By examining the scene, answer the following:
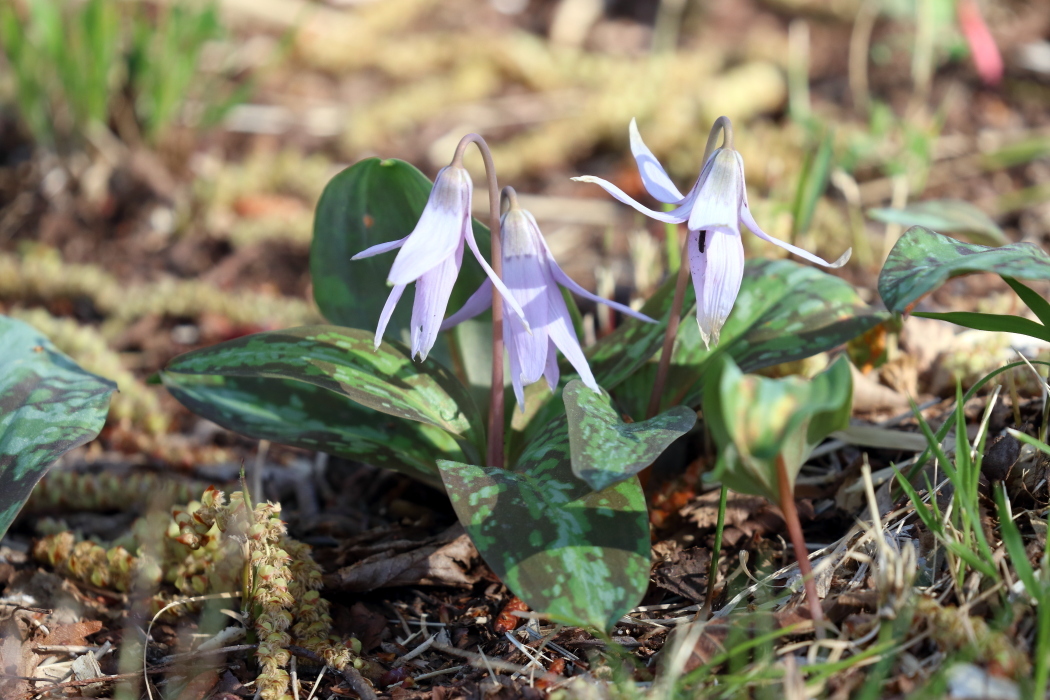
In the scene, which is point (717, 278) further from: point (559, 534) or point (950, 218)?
point (950, 218)

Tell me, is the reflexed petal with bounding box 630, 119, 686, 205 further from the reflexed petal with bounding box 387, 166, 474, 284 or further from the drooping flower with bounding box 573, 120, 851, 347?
the reflexed petal with bounding box 387, 166, 474, 284

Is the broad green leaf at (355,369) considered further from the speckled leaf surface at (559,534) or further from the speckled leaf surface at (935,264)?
the speckled leaf surface at (935,264)

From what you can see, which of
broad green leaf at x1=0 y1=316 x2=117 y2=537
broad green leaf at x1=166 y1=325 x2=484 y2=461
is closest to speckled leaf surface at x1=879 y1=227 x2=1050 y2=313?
broad green leaf at x1=166 y1=325 x2=484 y2=461

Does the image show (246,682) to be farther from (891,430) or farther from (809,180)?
(809,180)

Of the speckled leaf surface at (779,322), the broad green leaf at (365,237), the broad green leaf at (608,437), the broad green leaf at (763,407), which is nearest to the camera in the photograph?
the broad green leaf at (763,407)

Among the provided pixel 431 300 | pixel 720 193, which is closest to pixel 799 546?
pixel 720 193

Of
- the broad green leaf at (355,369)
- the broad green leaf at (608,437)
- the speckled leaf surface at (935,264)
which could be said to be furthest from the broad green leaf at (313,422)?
the speckled leaf surface at (935,264)
